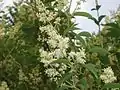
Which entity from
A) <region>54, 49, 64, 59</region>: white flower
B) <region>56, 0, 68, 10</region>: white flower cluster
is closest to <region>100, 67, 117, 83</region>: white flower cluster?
<region>54, 49, 64, 59</region>: white flower

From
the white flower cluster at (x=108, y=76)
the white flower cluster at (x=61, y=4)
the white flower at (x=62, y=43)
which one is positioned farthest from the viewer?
the white flower cluster at (x=61, y=4)

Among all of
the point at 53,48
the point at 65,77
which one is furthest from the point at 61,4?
the point at 65,77

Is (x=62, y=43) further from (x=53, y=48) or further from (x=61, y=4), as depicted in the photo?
(x=61, y=4)

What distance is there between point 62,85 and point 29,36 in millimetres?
547

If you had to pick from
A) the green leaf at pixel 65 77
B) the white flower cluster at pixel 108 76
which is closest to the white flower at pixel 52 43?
the green leaf at pixel 65 77

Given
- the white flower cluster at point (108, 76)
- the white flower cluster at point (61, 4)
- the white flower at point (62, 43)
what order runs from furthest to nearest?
1. the white flower cluster at point (61, 4)
2. the white flower cluster at point (108, 76)
3. the white flower at point (62, 43)

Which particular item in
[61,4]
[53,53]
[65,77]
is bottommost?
[65,77]

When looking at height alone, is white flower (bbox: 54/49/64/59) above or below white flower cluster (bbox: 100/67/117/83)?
above

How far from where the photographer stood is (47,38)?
8.94 feet

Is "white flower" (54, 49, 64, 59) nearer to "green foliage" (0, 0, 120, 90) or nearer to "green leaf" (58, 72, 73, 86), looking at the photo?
"green foliage" (0, 0, 120, 90)

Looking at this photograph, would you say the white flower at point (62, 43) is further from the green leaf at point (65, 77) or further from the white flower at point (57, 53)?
the green leaf at point (65, 77)

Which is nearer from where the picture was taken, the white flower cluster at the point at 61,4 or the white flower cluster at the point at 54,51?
the white flower cluster at the point at 54,51

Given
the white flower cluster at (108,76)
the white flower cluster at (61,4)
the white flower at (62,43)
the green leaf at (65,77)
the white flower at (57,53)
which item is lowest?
the white flower cluster at (108,76)

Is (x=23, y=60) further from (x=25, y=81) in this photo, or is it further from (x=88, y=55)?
(x=88, y=55)
